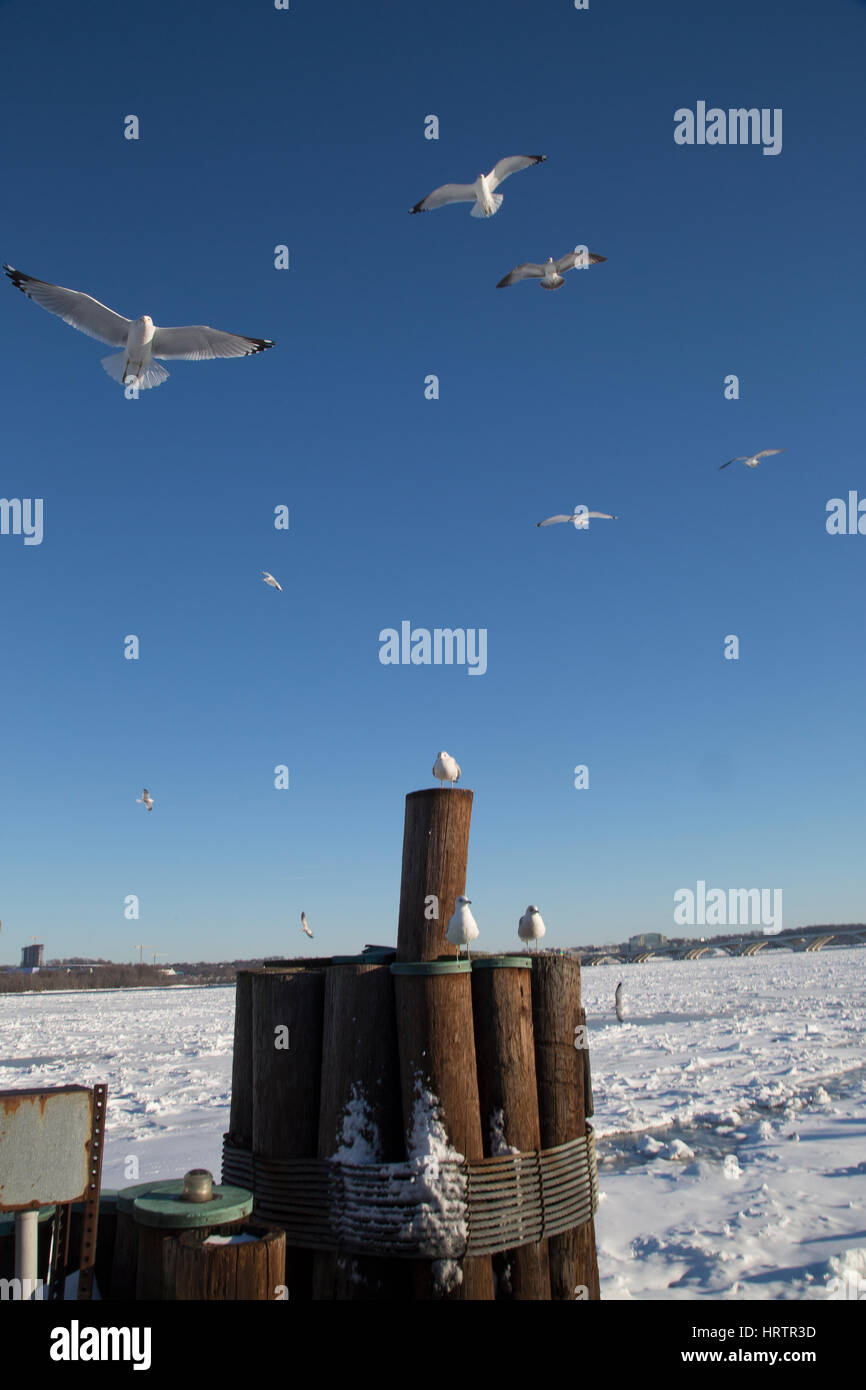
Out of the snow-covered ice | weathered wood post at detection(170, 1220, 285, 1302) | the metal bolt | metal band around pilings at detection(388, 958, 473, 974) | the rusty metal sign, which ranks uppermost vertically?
metal band around pilings at detection(388, 958, 473, 974)

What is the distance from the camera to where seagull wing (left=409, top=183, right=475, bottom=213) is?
507 inches

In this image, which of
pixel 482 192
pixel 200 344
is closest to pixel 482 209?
pixel 482 192

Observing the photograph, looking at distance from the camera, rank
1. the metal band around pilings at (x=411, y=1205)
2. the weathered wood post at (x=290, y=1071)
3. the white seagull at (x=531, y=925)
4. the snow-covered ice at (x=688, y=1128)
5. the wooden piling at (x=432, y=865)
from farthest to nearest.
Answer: the white seagull at (x=531, y=925)
the snow-covered ice at (x=688, y=1128)
the wooden piling at (x=432, y=865)
the weathered wood post at (x=290, y=1071)
the metal band around pilings at (x=411, y=1205)

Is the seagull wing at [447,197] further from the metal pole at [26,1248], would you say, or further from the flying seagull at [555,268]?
the metal pole at [26,1248]

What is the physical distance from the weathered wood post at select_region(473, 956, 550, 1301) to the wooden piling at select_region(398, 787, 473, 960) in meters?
0.39

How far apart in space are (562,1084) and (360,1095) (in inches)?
44.4

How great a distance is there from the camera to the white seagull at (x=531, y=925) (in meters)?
7.84

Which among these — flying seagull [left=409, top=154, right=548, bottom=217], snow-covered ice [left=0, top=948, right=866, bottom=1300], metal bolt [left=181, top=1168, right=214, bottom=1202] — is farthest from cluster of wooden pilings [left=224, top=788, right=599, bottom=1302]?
flying seagull [left=409, top=154, right=548, bottom=217]

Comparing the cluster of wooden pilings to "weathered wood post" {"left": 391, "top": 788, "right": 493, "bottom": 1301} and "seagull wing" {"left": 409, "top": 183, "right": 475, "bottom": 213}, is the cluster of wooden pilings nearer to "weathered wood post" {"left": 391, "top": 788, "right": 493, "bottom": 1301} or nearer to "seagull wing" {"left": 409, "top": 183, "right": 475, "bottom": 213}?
"weathered wood post" {"left": 391, "top": 788, "right": 493, "bottom": 1301}

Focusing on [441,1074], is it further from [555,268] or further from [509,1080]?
[555,268]

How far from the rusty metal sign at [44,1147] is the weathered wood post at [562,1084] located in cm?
236

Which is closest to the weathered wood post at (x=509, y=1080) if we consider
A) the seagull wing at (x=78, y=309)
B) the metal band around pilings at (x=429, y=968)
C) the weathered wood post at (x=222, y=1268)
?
the metal band around pilings at (x=429, y=968)
